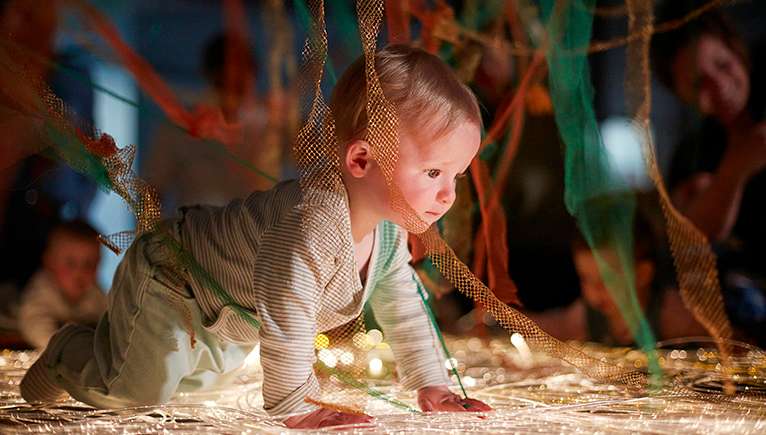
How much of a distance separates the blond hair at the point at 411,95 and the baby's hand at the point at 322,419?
0.25m

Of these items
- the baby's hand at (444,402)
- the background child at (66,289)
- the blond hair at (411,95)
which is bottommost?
the background child at (66,289)

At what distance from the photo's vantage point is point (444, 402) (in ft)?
3.34

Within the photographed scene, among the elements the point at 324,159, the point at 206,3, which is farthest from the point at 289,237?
the point at 206,3

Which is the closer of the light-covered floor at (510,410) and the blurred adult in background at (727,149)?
the light-covered floor at (510,410)

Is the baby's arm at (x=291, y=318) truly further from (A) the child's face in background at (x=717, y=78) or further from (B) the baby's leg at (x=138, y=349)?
(A) the child's face in background at (x=717, y=78)

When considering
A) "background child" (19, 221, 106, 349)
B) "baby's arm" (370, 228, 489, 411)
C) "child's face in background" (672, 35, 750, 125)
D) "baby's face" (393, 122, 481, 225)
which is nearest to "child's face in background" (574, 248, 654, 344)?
"child's face in background" (672, 35, 750, 125)

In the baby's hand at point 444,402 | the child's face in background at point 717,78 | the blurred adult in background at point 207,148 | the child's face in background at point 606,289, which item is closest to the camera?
the baby's hand at point 444,402

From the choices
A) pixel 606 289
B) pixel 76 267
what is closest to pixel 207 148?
pixel 76 267

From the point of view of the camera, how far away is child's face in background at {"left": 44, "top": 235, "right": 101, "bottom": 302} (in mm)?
1788

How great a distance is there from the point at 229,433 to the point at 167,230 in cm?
25

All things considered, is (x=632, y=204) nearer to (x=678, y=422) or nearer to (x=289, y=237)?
(x=678, y=422)

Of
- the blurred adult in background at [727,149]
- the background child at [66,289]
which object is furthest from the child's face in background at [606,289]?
the background child at [66,289]

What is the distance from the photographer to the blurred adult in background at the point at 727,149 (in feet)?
5.61

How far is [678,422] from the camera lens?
0.94 m
